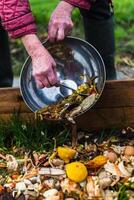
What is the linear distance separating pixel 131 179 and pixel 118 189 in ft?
0.23

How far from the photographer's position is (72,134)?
2.53 meters

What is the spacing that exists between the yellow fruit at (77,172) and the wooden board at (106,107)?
1.17 ft

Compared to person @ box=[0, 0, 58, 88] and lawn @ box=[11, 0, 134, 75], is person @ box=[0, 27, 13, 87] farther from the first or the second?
person @ box=[0, 0, 58, 88]

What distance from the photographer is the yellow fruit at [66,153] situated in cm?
240

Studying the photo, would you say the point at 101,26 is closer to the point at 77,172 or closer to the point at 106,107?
the point at 106,107

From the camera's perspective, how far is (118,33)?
392 cm

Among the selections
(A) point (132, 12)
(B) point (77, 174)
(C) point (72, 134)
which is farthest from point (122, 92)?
(A) point (132, 12)

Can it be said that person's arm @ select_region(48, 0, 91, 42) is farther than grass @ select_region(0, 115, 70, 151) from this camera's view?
No

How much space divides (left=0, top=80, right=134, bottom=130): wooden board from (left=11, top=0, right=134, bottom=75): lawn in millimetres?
940

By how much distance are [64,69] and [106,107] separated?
0.25 metres

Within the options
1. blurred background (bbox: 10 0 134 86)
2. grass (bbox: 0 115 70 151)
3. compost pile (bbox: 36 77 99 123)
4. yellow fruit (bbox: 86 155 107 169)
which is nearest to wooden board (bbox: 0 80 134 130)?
grass (bbox: 0 115 70 151)

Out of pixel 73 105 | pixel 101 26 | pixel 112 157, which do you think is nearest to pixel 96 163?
pixel 112 157

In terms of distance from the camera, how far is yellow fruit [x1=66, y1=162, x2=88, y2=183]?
7.51 feet

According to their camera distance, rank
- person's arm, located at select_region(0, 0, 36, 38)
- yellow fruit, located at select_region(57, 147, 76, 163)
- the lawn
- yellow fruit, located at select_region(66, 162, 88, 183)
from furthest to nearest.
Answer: the lawn
yellow fruit, located at select_region(57, 147, 76, 163)
yellow fruit, located at select_region(66, 162, 88, 183)
person's arm, located at select_region(0, 0, 36, 38)
